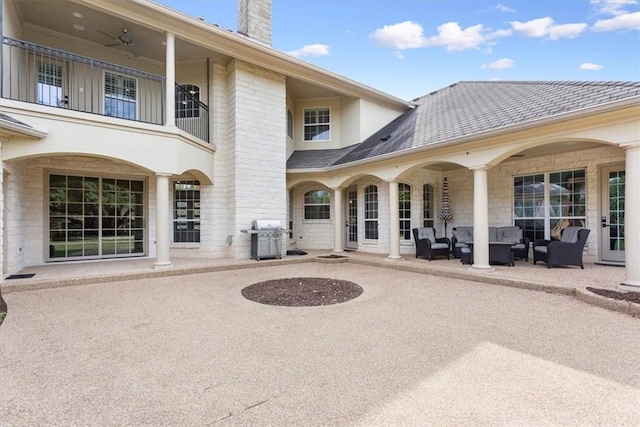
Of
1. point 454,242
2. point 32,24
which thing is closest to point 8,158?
point 32,24

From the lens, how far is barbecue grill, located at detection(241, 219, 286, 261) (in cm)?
899

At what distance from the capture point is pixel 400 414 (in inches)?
84.3

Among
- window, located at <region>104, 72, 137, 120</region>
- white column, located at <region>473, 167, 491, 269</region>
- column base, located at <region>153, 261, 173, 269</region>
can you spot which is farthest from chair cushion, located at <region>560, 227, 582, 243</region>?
window, located at <region>104, 72, 137, 120</region>

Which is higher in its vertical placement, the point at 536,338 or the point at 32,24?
the point at 32,24

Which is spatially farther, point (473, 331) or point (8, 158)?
point (8, 158)

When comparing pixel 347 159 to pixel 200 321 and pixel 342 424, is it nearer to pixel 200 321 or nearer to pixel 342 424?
pixel 200 321

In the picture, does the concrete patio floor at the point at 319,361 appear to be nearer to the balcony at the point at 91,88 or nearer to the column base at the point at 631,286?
the column base at the point at 631,286

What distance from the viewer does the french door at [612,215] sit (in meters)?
7.48

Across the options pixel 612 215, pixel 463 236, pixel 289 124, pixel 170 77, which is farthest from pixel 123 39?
pixel 612 215

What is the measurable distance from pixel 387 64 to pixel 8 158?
1402 cm

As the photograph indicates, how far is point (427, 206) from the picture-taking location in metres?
11.1

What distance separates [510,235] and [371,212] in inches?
173

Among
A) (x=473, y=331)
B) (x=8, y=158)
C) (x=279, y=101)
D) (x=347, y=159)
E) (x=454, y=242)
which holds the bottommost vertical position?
(x=473, y=331)

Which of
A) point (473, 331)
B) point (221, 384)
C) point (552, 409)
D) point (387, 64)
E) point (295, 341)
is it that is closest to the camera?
point (552, 409)
